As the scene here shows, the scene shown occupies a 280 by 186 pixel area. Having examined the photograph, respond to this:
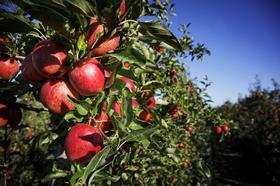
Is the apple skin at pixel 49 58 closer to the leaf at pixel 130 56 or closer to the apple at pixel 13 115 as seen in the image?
the leaf at pixel 130 56

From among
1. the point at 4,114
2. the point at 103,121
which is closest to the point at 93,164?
the point at 103,121

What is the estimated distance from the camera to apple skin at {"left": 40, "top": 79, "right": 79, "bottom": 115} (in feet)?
2.72

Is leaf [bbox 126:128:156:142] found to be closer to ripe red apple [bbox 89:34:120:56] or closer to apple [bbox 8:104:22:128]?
ripe red apple [bbox 89:34:120:56]

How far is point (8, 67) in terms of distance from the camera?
118cm

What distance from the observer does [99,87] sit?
2.70 feet

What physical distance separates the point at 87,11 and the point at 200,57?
230 cm

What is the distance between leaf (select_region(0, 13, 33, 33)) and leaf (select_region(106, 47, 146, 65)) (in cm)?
31

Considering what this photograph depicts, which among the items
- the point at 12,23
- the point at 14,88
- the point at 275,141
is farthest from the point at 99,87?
the point at 275,141

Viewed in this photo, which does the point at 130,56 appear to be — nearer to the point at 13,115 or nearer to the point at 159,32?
the point at 159,32

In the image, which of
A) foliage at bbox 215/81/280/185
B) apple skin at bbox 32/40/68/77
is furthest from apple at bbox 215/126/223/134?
foliage at bbox 215/81/280/185

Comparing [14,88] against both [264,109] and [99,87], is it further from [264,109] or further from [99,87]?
[264,109]

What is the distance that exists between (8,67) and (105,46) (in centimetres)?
60

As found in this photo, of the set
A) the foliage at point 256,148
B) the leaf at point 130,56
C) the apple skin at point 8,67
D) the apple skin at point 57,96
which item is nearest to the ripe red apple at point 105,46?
the leaf at point 130,56

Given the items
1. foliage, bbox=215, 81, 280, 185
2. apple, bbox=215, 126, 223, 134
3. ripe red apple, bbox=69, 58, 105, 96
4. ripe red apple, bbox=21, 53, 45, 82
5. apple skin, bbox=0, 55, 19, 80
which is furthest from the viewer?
foliage, bbox=215, 81, 280, 185
